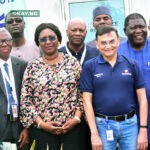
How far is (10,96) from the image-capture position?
3.76 meters

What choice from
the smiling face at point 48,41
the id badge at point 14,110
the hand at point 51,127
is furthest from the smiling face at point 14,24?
the hand at point 51,127

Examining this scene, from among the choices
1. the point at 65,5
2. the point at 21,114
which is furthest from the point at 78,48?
the point at 65,5

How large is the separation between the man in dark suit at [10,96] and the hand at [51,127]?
13.1 inches

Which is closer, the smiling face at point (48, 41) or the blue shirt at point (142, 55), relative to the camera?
the smiling face at point (48, 41)

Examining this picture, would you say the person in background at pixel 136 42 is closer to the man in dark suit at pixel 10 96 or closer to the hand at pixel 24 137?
the man in dark suit at pixel 10 96

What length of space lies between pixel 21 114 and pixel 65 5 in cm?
386

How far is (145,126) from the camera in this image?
3.54m

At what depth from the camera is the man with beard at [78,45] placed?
4137 mm

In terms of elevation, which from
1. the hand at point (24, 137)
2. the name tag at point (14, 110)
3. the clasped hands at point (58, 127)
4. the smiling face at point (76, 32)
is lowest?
the hand at point (24, 137)

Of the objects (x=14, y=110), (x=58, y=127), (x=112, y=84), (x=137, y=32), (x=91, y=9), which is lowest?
(x=58, y=127)

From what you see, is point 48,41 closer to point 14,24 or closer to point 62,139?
point 62,139

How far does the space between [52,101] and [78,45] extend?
856mm

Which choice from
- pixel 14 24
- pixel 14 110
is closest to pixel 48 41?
pixel 14 110

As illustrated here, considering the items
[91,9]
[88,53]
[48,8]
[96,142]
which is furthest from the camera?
[91,9]
